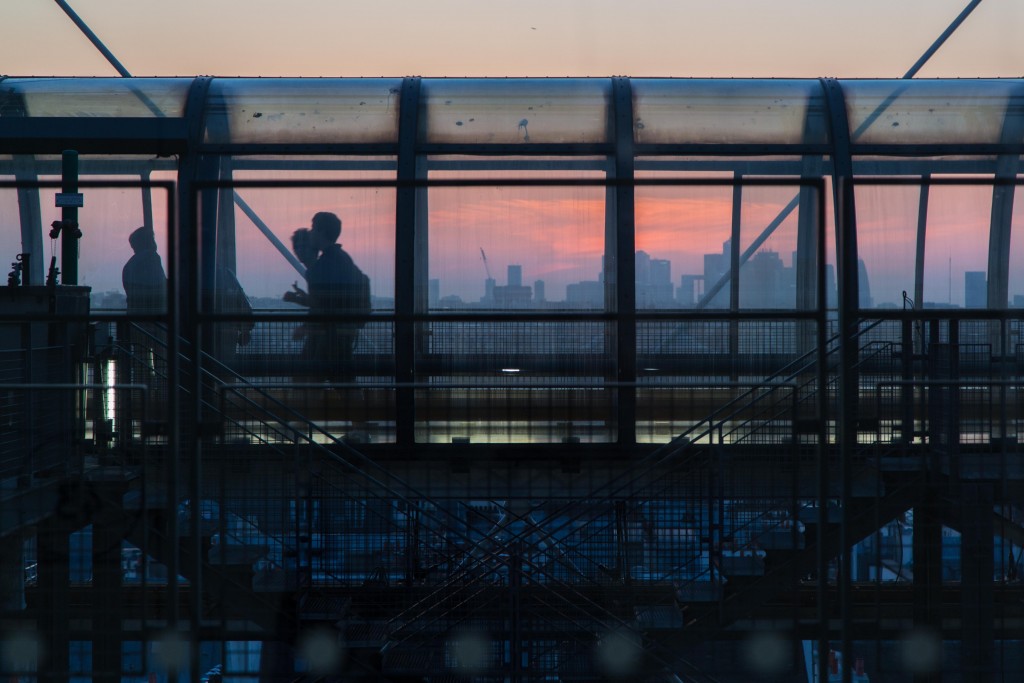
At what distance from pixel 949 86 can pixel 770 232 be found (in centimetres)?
266

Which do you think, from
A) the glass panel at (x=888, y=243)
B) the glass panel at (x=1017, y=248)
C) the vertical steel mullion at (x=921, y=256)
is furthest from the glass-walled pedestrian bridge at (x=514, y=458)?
the glass panel at (x=1017, y=248)

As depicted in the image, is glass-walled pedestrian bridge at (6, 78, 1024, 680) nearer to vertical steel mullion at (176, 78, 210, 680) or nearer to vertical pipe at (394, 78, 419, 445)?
vertical steel mullion at (176, 78, 210, 680)

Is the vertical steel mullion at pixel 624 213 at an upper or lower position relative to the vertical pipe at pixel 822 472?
upper

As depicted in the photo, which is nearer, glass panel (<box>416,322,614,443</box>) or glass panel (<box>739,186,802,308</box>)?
glass panel (<box>416,322,614,443</box>)

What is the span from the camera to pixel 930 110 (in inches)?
378

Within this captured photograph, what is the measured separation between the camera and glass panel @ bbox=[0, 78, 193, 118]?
9.75m

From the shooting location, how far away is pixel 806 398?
195 inches

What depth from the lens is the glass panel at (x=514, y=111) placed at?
9242 millimetres

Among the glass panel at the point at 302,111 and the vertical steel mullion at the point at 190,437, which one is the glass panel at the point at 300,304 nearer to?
the vertical steel mullion at the point at 190,437

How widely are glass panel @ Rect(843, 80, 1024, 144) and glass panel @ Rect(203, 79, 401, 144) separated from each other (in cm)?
441

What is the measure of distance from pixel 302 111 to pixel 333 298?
3.01m

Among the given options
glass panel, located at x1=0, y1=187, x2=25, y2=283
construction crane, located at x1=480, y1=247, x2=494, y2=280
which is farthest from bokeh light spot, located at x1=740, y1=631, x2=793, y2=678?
glass panel, located at x1=0, y1=187, x2=25, y2=283

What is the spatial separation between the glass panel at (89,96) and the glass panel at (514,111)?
2505mm
